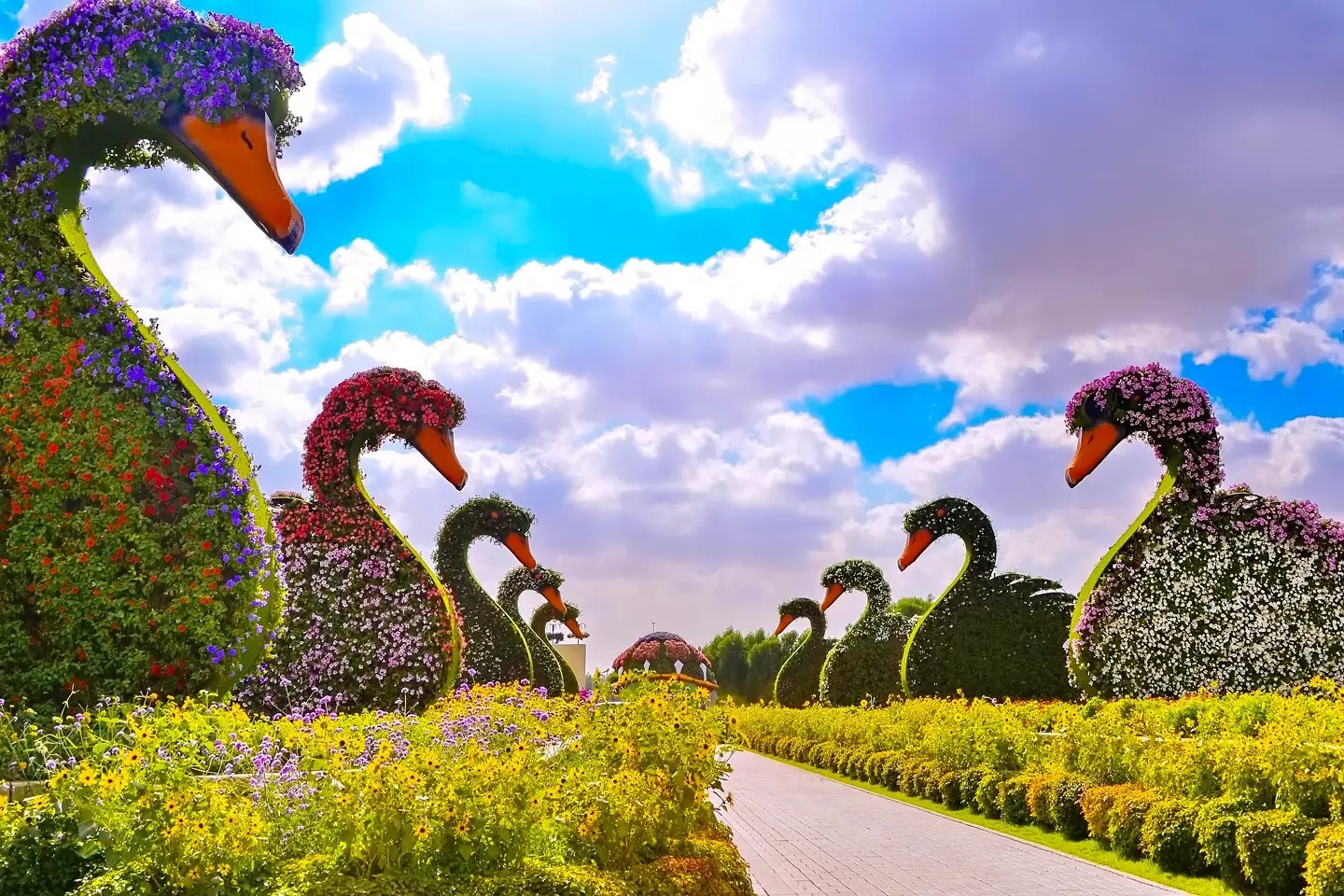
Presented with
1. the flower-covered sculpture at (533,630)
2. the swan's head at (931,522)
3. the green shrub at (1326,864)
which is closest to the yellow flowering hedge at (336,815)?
the green shrub at (1326,864)

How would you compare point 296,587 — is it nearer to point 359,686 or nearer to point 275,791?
point 359,686

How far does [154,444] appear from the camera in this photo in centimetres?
685

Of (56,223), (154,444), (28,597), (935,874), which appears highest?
(56,223)

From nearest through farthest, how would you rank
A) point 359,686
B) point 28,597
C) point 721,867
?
point 721,867 < point 28,597 < point 359,686

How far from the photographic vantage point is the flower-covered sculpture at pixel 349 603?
10227 millimetres

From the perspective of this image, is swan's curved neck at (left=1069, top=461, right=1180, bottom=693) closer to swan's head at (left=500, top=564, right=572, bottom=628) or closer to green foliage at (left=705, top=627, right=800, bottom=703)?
swan's head at (left=500, top=564, right=572, bottom=628)

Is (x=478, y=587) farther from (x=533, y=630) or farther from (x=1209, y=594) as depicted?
(x=1209, y=594)

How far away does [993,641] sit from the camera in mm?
17281

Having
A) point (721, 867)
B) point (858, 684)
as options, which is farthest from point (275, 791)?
point (858, 684)

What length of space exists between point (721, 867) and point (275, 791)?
235 cm

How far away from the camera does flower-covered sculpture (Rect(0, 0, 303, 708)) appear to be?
6.46 metres

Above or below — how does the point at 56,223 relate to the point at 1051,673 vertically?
above

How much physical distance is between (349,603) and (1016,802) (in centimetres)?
695

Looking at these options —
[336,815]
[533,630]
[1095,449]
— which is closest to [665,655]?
[533,630]
